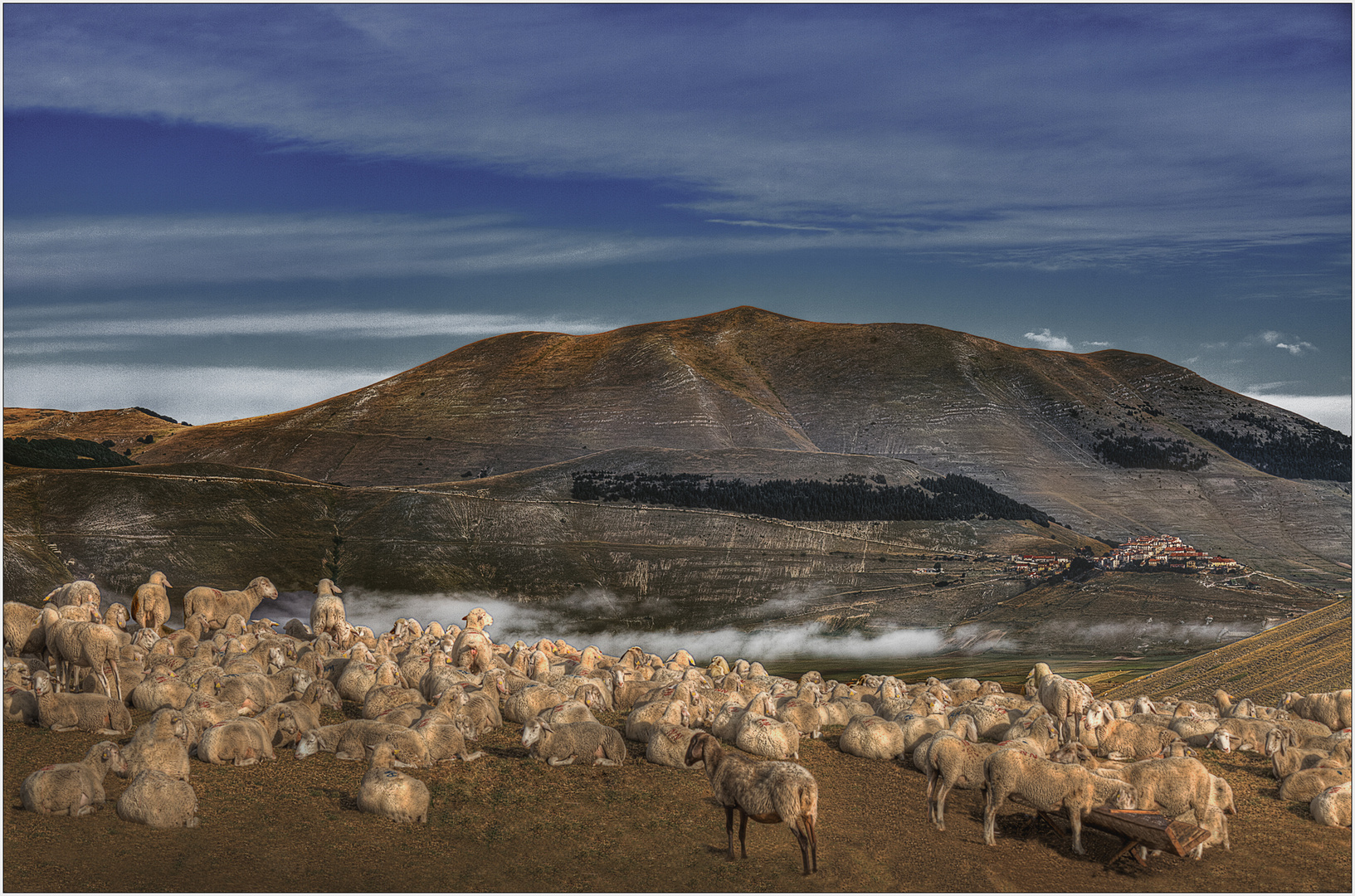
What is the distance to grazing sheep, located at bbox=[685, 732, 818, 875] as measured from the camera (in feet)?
50.9

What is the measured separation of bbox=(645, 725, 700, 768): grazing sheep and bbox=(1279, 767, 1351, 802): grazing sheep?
456 inches

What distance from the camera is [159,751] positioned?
18547 mm

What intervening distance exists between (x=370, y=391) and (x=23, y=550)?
301ft

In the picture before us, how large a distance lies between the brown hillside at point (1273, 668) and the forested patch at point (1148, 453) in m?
117

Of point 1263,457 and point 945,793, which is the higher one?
point 1263,457

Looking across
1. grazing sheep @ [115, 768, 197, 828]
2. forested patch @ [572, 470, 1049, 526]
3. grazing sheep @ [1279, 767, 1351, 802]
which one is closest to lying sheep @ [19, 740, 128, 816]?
grazing sheep @ [115, 768, 197, 828]

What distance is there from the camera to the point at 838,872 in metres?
16.2

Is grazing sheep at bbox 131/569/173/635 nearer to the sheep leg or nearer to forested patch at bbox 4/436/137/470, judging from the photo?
the sheep leg

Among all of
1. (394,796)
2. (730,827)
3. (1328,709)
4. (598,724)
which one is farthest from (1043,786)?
(1328,709)

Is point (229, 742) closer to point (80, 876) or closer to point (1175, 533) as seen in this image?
point (80, 876)

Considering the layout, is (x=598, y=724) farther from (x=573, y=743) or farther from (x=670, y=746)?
(x=670, y=746)

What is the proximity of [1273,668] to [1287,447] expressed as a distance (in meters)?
145

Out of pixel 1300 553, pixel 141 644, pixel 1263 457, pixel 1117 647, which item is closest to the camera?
pixel 141 644

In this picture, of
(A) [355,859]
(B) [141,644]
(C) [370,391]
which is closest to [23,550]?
(B) [141,644]
